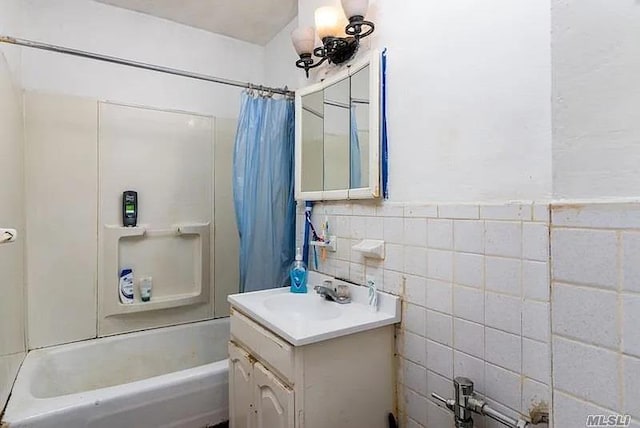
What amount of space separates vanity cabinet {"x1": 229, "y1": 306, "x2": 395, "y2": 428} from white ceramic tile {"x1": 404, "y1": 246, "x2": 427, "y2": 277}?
0.24m

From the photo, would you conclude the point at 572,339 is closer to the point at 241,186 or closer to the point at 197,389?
the point at 197,389

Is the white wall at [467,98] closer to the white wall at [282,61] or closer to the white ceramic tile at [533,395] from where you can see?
the white ceramic tile at [533,395]

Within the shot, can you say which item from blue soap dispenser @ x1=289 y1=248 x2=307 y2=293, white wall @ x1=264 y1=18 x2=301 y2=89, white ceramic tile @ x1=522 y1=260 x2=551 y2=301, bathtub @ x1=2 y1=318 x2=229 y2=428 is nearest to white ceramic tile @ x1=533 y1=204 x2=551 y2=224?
white ceramic tile @ x1=522 y1=260 x2=551 y2=301

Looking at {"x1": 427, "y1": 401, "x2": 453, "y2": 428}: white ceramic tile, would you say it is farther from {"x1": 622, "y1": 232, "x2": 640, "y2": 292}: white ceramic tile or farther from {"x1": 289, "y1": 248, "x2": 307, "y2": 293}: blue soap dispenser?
{"x1": 622, "y1": 232, "x2": 640, "y2": 292}: white ceramic tile

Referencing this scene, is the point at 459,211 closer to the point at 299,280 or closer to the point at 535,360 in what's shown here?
the point at 535,360

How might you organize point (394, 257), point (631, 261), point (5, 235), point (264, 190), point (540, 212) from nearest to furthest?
point (631, 261)
point (540, 212)
point (5, 235)
point (394, 257)
point (264, 190)

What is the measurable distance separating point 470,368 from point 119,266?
1.98 meters

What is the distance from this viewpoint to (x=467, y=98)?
42.7 inches

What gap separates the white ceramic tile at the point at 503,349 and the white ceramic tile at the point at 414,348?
247 millimetres

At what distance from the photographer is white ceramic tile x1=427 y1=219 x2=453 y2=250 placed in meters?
1.14

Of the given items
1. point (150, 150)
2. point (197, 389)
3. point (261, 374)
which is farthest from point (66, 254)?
point (261, 374)

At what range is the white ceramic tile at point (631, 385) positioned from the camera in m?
0.44

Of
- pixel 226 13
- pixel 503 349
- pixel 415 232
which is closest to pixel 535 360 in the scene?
pixel 503 349

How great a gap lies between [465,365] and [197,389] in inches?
46.4
